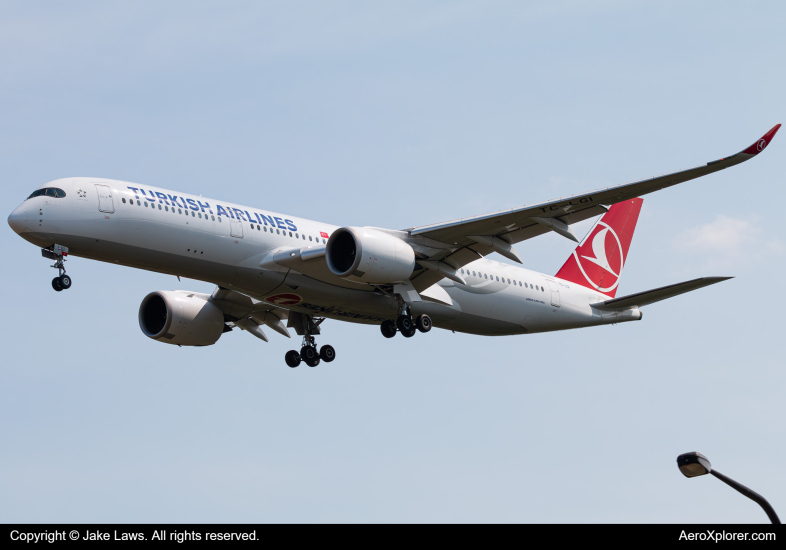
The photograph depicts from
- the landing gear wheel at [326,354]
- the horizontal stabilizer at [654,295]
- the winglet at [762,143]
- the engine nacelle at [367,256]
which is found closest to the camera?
the winglet at [762,143]

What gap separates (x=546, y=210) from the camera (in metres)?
30.8

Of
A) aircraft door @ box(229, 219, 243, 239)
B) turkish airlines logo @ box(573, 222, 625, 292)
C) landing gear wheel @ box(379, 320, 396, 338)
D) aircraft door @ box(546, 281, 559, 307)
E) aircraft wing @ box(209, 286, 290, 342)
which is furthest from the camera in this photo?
turkish airlines logo @ box(573, 222, 625, 292)

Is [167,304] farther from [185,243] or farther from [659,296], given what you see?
[659,296]

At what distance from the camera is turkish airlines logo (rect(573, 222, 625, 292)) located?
42.1 metres

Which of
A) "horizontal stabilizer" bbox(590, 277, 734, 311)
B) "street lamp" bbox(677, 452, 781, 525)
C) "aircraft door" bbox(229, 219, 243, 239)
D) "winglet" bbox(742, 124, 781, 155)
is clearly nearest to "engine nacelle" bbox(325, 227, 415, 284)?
"aircraft door" bbox(229, 219, 243, 239)

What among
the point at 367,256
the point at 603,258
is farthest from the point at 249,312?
the point at 603,258

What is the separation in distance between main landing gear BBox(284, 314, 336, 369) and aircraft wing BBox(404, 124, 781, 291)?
206 inches

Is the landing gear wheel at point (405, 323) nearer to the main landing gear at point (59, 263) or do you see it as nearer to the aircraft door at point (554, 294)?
the aircraft door at point (554, 294)

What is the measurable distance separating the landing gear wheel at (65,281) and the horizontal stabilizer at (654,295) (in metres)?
21.0

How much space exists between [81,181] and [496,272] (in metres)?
15.8

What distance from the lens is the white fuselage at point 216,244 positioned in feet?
93.9

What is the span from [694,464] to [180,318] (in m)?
27.7

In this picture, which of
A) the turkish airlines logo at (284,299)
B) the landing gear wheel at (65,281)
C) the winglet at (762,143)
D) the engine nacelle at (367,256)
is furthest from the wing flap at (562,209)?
the landing gear wheel at (65,281)

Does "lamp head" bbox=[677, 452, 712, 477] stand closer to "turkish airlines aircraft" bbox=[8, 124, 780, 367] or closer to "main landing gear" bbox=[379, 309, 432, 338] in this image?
"turkish airlines aircraft" bbox=[8, 124, 780, 367]
